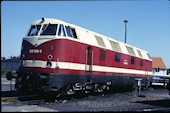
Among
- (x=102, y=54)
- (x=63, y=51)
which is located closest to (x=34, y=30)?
(x=63, y=51)

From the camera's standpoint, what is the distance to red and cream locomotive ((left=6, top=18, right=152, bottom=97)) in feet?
34.4

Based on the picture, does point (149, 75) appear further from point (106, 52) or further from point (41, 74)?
point (41, 74)

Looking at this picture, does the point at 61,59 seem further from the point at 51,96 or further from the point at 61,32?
the point at 51,96

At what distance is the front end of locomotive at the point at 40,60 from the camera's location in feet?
34.0

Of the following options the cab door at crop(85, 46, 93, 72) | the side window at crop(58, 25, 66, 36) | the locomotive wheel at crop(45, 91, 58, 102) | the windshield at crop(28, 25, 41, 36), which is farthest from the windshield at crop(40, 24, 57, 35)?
the locomotive wheel at crop(45, 91, 58, 102)

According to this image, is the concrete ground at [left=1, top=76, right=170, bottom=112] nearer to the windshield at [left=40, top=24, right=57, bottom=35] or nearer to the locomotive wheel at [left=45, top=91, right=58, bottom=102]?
the locomotive wheel at [left=45, top=91, right=58, bottom=102]

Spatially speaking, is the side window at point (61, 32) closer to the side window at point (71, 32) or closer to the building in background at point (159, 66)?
the side window at point (71, 32)

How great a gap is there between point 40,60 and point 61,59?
1111 millimetres

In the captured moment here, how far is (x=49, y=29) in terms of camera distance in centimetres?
1132

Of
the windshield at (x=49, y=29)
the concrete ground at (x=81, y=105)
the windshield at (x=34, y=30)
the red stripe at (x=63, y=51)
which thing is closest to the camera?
the concrete ground at (x=81, y=105)

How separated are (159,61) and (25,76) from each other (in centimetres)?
6768

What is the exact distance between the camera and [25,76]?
11.0 m

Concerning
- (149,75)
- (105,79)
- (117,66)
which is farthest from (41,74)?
(149,75)

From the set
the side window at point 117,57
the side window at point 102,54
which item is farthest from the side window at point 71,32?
the side window at point 117,57
